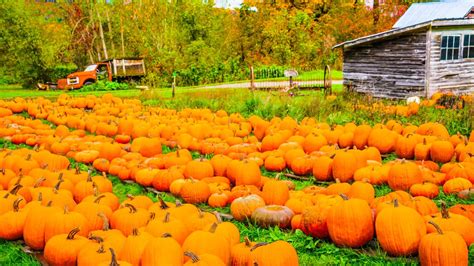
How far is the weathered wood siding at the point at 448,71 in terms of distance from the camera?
1848 centimetres

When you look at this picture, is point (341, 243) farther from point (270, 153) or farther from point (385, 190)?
point (270, 153)

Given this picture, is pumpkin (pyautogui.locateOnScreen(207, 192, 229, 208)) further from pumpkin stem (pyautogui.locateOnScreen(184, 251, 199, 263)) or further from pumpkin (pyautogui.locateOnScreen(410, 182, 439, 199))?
pumpkin stem (pyautogui.locateOnScreen(184, 251, 199, 263))

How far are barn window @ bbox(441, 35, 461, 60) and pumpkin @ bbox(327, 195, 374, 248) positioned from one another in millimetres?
16604

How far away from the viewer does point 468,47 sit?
19.6 meters

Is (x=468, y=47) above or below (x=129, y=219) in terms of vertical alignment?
above

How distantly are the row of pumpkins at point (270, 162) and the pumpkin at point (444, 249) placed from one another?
88 centimetres

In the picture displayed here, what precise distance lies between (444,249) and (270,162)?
12.5 ft

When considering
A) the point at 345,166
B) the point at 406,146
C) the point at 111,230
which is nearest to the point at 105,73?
the point at 406,146

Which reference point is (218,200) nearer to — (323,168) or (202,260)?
(323,168)

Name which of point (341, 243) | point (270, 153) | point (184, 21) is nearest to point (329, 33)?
point (184, 21)

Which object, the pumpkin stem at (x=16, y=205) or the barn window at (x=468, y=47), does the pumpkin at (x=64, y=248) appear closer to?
the pumpkin stem at (x=16, y=205)

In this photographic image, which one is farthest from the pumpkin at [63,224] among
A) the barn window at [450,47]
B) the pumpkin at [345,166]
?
the barn window at [450,47]

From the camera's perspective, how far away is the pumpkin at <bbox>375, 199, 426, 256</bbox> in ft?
12.5

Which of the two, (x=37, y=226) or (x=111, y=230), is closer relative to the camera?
(x=111, y=230)
